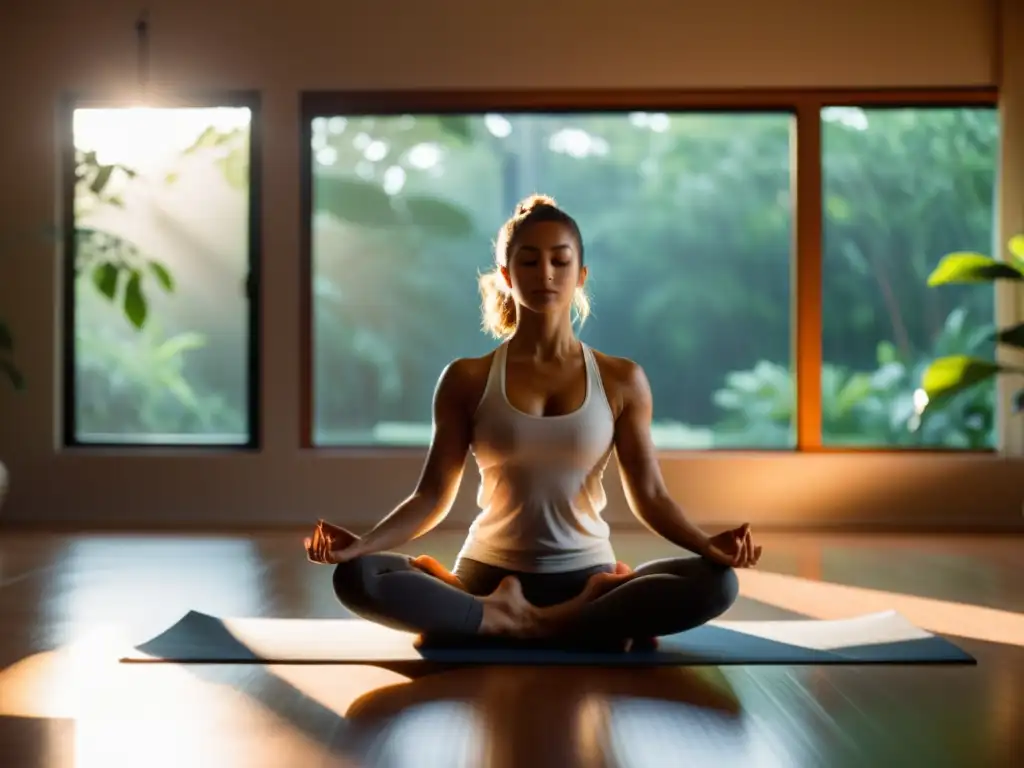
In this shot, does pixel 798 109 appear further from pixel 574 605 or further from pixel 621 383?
pixel 574 605

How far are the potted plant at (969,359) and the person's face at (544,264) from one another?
8.32 ft

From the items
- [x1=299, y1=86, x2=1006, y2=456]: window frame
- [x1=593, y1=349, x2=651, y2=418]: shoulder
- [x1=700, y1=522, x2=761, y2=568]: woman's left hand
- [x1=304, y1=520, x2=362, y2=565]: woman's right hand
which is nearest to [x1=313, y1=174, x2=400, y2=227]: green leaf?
[x1=299, y1=86, x2=1006, y2=456]: window frame

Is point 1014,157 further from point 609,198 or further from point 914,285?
point 609,198

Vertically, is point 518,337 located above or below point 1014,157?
below

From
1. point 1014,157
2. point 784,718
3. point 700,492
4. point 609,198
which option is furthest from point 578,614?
point 1014,157

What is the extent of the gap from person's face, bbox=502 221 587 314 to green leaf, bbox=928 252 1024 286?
104 inches

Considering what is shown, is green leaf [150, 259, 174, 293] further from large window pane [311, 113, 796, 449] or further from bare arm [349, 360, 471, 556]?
bare arm [349, 360, 471, 556]

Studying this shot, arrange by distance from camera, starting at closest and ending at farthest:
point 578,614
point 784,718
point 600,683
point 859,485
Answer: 1. point 784,718
2. point 600,683
3. point 578,614
4. point 859,485

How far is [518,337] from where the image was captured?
2.48 metres

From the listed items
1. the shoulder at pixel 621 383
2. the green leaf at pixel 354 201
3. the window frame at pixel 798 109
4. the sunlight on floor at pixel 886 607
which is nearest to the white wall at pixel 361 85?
the window frame at pixel 798 109

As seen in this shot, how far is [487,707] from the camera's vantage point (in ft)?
6.39

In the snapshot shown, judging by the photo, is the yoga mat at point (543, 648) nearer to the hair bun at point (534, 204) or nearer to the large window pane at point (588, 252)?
the hair bun at point (534, 204)

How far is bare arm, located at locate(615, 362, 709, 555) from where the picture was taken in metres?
2.36

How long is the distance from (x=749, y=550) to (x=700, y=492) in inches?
111
